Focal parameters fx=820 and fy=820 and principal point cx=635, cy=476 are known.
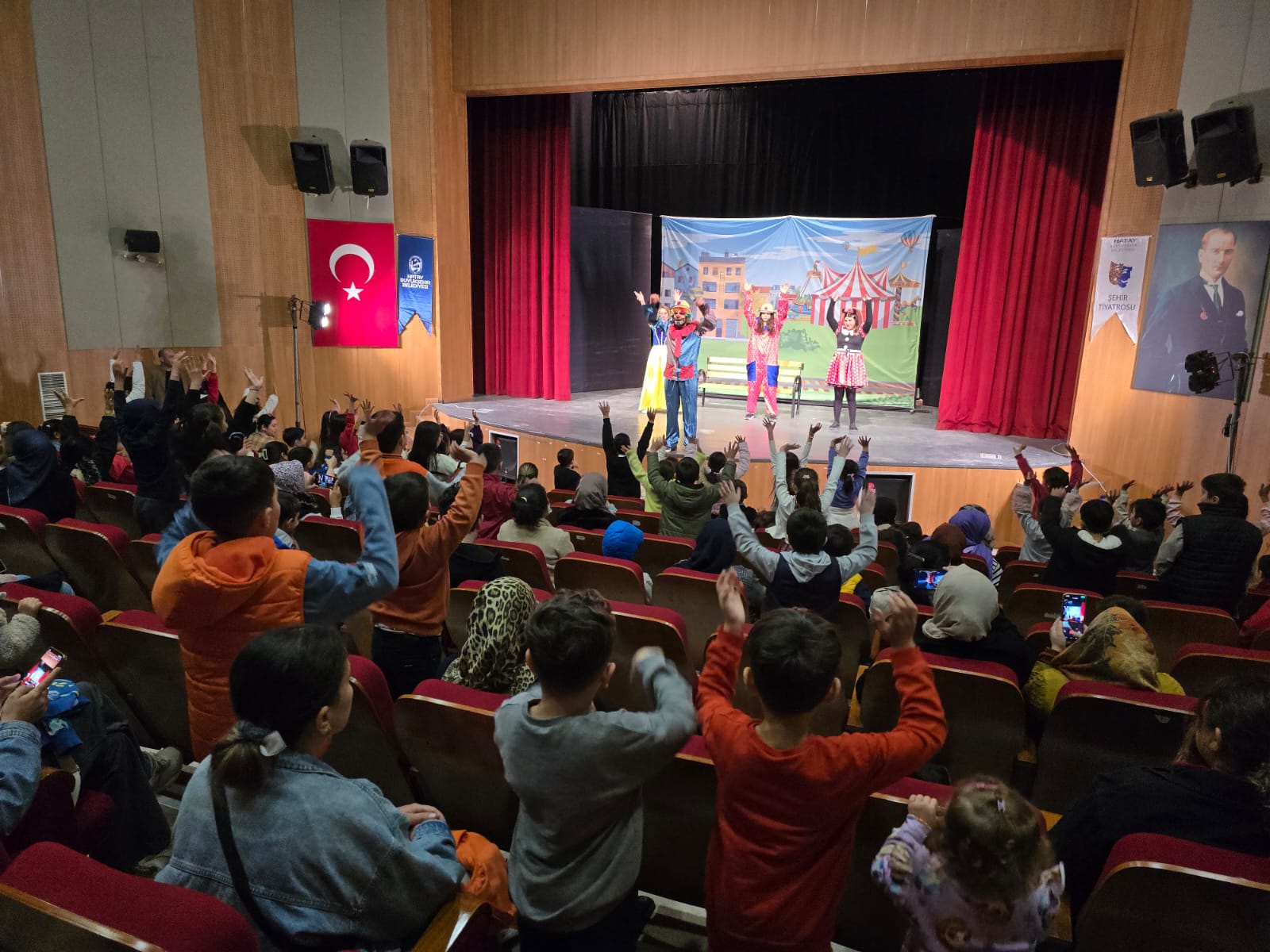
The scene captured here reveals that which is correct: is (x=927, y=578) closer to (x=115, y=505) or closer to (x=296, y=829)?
(x=296, y=829)

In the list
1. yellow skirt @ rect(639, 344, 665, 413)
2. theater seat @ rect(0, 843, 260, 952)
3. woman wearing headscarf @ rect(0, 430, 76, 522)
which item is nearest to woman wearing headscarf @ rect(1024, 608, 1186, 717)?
theater seat @ rect(0, 843, 260, 952)

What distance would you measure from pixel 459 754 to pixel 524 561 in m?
1.48

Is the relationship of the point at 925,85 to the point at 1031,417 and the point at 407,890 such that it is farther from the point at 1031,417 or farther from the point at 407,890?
the point at 407,890

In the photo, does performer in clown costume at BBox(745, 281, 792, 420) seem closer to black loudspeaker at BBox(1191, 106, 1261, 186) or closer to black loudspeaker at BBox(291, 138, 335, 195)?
black loudspeaker at BBox(1191, 106, 1261, 186)

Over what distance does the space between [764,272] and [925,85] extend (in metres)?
3.00

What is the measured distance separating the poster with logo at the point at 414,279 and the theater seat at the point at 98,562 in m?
7.20

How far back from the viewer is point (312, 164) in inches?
367

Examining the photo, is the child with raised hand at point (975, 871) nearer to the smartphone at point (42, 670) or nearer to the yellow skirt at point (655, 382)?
the smartphone at point (42, 670)

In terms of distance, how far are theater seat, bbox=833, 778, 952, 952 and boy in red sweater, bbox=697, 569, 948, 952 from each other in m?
0.11

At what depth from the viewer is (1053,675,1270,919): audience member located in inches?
59.4

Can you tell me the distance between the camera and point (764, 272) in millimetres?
11570

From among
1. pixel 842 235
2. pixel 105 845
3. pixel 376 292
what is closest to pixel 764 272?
pixel 842 235

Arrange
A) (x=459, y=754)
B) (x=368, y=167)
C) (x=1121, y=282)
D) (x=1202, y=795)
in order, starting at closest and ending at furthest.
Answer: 1. (x=1202, y=795)
2. (x=459, y=754)
3. (x=1121, y=282)
4. (x=368, y=167)

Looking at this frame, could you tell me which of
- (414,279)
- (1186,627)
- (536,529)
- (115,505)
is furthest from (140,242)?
(1186,627)
